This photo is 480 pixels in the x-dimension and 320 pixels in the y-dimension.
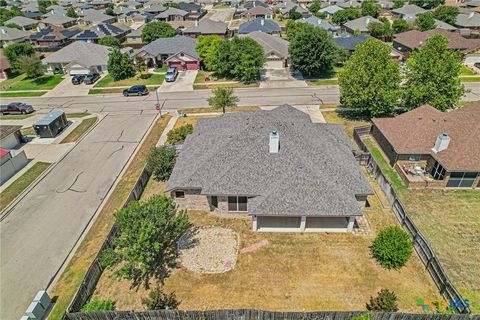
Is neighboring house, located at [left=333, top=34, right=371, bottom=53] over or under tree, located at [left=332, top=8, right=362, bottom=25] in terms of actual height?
under

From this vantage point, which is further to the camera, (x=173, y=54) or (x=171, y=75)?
(x=173, y=54)

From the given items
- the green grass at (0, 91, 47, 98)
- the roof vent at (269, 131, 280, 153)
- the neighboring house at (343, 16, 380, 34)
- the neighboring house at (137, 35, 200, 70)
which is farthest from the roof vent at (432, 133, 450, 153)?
the green grass at (0, 91, 47, 98)

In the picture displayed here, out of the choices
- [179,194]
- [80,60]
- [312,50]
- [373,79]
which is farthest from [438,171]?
[80,60]

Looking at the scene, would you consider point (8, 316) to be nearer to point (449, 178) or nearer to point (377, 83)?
point (449, 178)

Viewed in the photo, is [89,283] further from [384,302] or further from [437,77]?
[437,77]

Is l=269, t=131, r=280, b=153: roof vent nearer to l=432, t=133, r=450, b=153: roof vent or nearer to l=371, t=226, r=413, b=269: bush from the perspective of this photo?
l=371, t=226, r=413, b=269: bush

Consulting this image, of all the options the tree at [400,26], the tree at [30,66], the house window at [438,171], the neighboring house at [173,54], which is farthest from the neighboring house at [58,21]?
the house window at [438,171]
